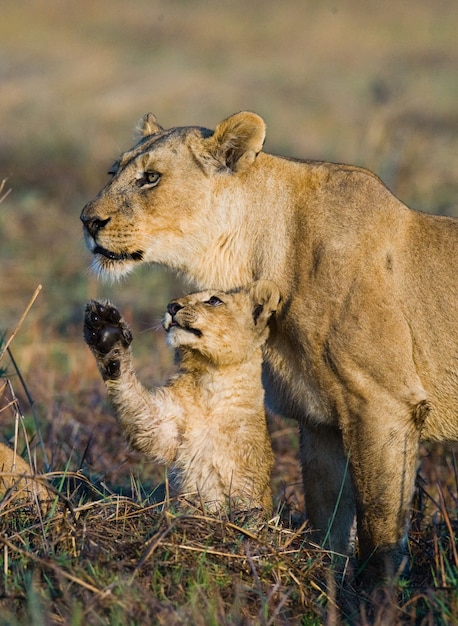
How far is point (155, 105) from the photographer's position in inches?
775

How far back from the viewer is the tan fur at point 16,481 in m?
4.26

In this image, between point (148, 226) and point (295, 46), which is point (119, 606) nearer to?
point (148, 226)

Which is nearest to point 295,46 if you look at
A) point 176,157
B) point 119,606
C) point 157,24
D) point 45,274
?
point 157,24

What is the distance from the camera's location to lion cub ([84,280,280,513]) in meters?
4.84

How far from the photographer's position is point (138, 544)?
3990 mm

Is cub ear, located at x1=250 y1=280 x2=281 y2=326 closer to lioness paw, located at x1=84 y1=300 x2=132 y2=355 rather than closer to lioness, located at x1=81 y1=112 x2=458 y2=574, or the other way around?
lioness, located at x1=81 y1=112 x2=458 y2=574

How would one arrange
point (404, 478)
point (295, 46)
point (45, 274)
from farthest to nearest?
point (295, 46)
point (45, 274)
point (404, 478)

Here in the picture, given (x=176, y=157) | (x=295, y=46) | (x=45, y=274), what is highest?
(x=295, y=46)

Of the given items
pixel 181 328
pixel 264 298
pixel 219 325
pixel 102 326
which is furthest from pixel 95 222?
pixel 264 298

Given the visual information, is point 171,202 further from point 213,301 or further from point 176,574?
point 176,574

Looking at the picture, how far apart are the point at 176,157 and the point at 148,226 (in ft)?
1.31

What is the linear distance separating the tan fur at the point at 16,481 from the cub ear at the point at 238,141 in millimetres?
1749

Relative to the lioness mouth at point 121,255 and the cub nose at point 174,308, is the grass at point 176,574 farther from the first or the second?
the lioness mouth at point 121,255

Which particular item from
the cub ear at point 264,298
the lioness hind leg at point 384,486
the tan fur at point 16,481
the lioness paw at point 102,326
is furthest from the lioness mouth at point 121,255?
the lioness hind leg at point 384,486
